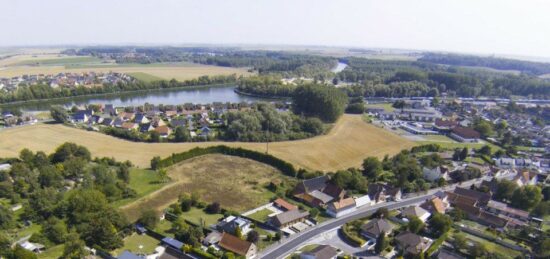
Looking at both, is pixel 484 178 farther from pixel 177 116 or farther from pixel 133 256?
pixel 177 116

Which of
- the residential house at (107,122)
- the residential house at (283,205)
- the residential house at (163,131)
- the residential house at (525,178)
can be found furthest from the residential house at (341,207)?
→ the residential house at (107,122)

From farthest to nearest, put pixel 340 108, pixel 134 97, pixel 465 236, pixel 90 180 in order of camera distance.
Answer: pixel 134 97, pixel 340 108, pixel 90 180, pixel 465 236

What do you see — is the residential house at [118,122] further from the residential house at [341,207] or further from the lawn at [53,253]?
the residential house at [341,207]

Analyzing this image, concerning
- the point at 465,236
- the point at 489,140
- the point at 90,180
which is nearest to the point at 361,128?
the point at 489,140

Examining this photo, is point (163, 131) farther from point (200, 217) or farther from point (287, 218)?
point (287, 218)

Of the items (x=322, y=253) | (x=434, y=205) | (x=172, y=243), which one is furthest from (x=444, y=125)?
(x=172, y=243)

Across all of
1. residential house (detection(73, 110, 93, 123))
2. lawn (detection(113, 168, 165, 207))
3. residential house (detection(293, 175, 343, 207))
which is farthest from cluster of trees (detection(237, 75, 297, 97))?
residential house (detection(293, 175, 343, 207))
